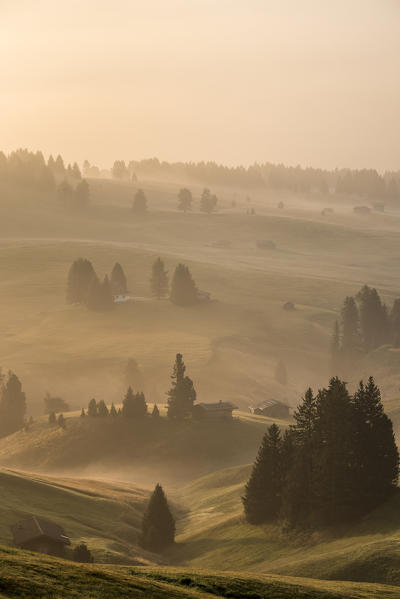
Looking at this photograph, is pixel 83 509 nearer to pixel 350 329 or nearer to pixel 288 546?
pixel 288 546

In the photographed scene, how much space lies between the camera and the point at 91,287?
16738cm

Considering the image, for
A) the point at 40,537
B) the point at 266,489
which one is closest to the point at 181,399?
the point at 266,489

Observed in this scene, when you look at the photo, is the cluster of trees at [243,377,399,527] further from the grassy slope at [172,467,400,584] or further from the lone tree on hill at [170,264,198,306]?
the lone tree on hill at [170,264,198,306]

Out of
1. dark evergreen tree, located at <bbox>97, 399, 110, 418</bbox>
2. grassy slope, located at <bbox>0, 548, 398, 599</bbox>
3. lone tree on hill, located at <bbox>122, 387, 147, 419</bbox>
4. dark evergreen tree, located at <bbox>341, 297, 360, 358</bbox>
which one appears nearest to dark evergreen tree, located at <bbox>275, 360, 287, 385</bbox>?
dark evergreen tree, located at <bbox>341, 297, 360, 358</bbox>

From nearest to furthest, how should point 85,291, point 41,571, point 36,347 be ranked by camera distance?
point 41,571 < point 36,347 < point 85,291

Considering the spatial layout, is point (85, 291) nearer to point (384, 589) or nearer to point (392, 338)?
point (392, 338)

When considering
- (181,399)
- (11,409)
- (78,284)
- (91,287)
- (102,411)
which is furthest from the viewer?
(78,284)

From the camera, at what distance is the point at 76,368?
13412 cm

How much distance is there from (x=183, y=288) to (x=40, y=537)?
119300 millimetres

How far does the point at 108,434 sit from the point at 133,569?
202 feet

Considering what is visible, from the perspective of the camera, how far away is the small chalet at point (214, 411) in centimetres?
10269

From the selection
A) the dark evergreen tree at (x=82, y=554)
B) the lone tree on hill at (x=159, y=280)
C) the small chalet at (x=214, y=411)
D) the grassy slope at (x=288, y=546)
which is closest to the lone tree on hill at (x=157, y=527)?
the grassy slope at (x=288, y=546)

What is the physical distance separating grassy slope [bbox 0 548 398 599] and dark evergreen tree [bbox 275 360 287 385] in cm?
9299

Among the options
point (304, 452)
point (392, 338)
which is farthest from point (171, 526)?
point (392, 338)
